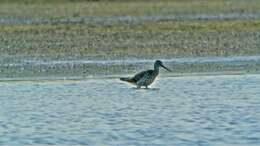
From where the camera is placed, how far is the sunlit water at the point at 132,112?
11109 millimetres

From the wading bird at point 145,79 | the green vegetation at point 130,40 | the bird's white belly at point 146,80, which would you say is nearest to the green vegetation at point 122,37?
the green vegetation at point 130,40

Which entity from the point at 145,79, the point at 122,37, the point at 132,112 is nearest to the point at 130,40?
the point at 122,37

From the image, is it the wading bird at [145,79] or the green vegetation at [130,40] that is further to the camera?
the green vegetation at [130,40]

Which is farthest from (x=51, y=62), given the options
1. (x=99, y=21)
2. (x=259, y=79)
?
(x=99, y=21)

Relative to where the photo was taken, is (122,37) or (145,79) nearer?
(145,79)

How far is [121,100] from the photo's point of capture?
1455 centimetres

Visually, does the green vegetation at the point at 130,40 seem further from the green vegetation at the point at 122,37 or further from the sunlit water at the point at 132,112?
the sunlit water at the point at 132,112

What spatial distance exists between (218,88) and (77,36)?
1073 centimetres

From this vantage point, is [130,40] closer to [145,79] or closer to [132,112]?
[145,79]

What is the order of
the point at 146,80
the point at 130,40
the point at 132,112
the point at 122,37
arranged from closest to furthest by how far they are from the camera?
the point at 132,112
the point at 146,80
the point at 130,40
the point at 122,37

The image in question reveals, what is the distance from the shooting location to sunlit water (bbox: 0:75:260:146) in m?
11.1

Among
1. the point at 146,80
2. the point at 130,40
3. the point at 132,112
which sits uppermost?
the point at 130,40

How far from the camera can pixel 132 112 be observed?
13.2 meters

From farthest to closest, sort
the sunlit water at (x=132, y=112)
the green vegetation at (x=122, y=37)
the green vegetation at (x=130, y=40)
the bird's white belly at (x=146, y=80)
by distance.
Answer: the green vegetation at (x=130, y=40) < the green vegetation at (x=122, y=37) < the bird's white belly at (x=146, y=80) < the sunlit water at (x=132, y=112)
